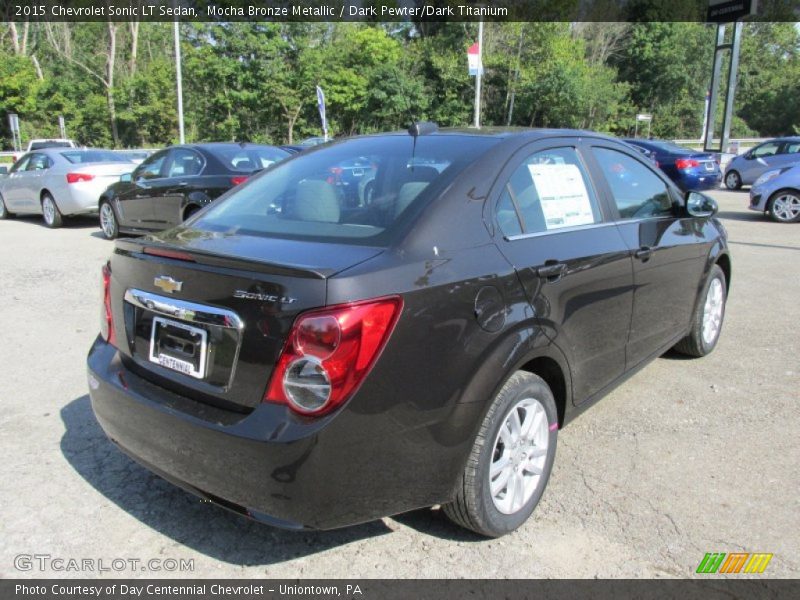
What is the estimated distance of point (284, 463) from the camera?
2045mm

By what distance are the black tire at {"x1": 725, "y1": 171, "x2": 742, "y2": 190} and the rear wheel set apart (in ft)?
23.7

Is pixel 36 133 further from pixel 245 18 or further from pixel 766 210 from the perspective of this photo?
pixel 766 210

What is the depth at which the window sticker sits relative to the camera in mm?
2986

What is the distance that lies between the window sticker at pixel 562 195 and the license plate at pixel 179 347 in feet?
5.35

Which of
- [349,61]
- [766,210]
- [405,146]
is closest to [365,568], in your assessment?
[405,146]

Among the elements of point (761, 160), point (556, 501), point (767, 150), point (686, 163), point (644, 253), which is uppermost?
point (767, 150)

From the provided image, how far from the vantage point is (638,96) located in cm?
5778

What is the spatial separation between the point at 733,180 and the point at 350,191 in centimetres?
1898

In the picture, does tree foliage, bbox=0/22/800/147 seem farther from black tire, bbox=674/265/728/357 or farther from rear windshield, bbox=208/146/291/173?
black tire, bbox=674/265/728/357

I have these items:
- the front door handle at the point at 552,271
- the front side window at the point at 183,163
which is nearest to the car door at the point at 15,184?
the front side window at the point at 183,163

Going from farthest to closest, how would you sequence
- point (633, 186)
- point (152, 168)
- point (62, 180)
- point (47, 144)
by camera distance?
point (47, 144) → point (62, 180) → point (152, 168) → point (633, 186)

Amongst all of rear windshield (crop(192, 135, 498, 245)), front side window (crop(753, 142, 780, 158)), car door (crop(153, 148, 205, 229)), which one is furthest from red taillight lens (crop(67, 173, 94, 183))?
front side window (crop(753, 142, 780, 158))

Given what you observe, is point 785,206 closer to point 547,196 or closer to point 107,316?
point 547,196

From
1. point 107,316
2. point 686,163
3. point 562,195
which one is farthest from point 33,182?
point 686,163
